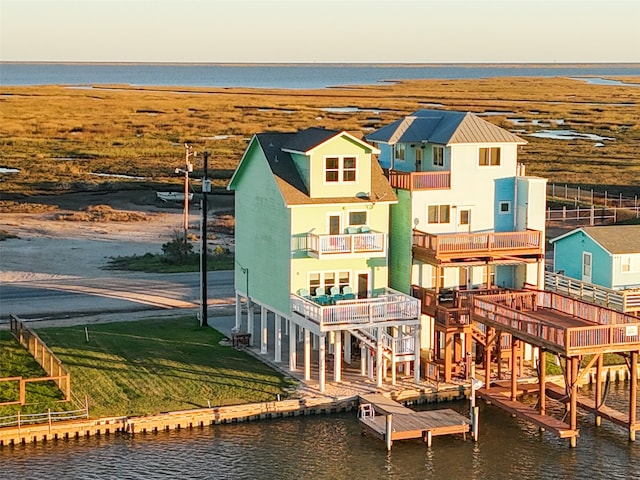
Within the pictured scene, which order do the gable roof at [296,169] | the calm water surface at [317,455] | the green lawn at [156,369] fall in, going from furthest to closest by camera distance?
1. the gable roof at [296,169]
2. the green lawn at [156,369]
3. the calm water surface at [317,455]

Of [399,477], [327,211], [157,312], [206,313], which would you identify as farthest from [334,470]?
[157,312]

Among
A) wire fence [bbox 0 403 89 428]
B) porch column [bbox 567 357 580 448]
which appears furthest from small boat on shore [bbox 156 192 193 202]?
porch column [bbox 567 357 580 448]

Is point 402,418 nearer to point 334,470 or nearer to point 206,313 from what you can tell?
point 334,470

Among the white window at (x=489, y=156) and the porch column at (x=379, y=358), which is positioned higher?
the white window at (x=489, y=156)

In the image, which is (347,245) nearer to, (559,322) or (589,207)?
(559,322)

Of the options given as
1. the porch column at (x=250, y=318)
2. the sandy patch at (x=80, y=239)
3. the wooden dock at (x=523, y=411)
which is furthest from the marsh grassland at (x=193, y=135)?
the wooden dock at (x=523, y=411)

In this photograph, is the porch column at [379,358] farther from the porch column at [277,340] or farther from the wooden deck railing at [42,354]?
the wooden deck railing at [42,354]
